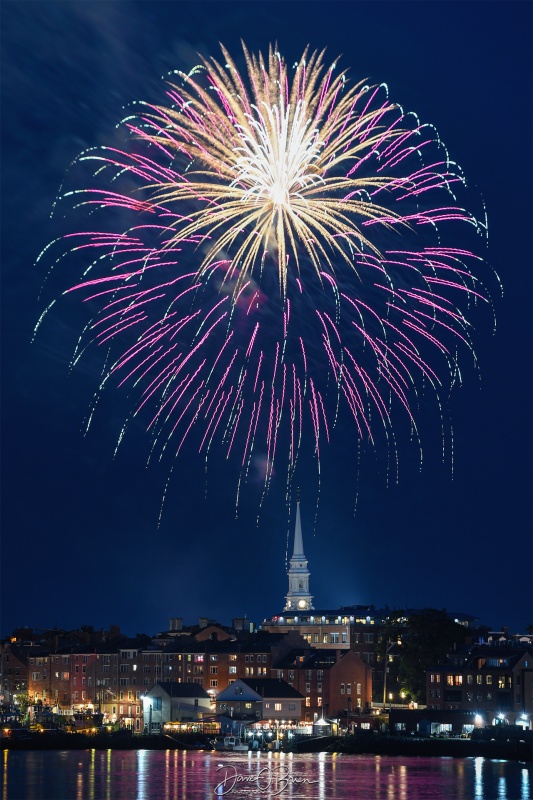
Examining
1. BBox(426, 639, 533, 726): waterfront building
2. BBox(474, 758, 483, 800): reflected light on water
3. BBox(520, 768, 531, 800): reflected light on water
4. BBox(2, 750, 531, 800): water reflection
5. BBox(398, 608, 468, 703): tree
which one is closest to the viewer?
BBox(520, 768, 531, 800): reflected light on water

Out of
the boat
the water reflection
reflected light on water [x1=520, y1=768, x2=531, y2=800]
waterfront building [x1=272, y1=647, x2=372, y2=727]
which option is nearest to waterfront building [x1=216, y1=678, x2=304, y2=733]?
waterfront building [x1=272, y1=647, x2=372, y2=727]

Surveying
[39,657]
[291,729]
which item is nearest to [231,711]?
[291,729]

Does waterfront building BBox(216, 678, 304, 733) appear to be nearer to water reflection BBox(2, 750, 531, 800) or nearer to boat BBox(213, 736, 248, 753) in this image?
boat BBox(213, 736, 248, 753)

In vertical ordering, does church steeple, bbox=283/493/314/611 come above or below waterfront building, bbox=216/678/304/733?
above

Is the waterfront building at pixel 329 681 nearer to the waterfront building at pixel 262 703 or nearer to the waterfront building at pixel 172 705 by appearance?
the waterfront building at pixel 262 703

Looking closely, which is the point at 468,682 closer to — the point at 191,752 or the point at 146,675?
the point at 191,752
